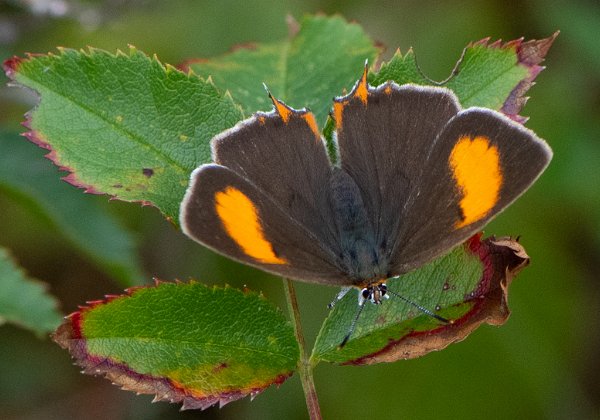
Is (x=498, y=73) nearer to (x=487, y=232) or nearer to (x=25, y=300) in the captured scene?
(x=25, y=300)

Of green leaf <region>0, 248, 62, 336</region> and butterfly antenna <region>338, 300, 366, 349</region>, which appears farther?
green leaf <region>0, 248, 62, 336</region>

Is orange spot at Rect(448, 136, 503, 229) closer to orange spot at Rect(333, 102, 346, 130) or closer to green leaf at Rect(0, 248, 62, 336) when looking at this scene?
orange spot at Rect(333, 102, 346, 130)

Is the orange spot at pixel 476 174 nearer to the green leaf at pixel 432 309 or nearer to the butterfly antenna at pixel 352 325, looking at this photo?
the green leaf at pixel 432 309

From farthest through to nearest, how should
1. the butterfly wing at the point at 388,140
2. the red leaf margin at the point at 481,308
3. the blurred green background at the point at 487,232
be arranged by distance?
the blurred green background at the point at 487,232 → the butterfly wing at the point at 388,140 → the red leaf margin at the point at 481,308

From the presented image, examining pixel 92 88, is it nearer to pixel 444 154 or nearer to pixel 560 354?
pixel 444 154

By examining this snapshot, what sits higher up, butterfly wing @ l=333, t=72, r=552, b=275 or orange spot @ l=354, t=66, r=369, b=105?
orange spot @ l=354, t=66, r=369, b=105

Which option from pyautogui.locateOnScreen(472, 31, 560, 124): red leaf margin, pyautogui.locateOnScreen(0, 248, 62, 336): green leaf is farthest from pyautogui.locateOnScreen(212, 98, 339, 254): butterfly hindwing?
pyautogui.locateOnScreen(0, 248, 62, 336): green leaf

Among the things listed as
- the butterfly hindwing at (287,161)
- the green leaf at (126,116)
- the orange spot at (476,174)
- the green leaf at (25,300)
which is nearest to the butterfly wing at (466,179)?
the orange spot at (476,174)
